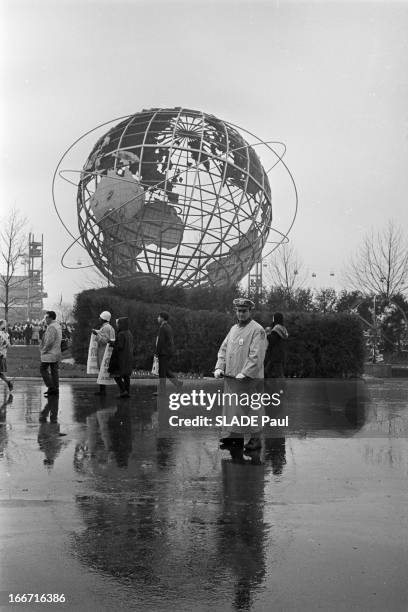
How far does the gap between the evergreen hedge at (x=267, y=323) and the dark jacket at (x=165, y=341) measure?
582 centimetres

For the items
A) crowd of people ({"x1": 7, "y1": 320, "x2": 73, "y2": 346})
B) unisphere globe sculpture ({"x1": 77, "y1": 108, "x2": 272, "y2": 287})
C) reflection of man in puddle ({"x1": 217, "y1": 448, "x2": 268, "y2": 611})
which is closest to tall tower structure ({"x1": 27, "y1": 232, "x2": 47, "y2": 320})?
crowd of people ({"x1": 7, "y1": 320, "x2": 73, "y2": 346})

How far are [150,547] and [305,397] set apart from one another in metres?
9.87

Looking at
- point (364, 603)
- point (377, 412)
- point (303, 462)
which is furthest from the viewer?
point (377, 412)

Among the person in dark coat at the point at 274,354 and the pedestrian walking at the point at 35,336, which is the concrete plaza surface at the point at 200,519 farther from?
the pedestrian walking at the point at 35,336

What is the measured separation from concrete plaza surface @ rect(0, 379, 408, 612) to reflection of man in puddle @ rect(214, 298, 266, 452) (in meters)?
0.33

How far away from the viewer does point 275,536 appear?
480 cm

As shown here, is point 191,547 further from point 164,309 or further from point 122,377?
point 164,309

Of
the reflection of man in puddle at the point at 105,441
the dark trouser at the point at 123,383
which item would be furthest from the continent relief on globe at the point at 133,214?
the reflection of man in puddle at the point at 105,441

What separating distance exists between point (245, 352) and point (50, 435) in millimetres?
2692

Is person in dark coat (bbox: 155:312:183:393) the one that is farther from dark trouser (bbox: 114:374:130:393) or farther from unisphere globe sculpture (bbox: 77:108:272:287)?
unisphere globe sculpture (bbox: 77:108:272:287)

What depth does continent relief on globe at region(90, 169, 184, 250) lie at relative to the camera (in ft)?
76.5

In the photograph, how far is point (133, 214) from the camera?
2355cm

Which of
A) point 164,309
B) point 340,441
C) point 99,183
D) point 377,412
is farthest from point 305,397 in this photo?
point 99,183

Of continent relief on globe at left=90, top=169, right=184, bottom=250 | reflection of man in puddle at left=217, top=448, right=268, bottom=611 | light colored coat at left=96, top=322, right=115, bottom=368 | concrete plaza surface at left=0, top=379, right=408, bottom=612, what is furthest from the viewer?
continent relief on globe at left=90, top=169, right=184, bottom=250
